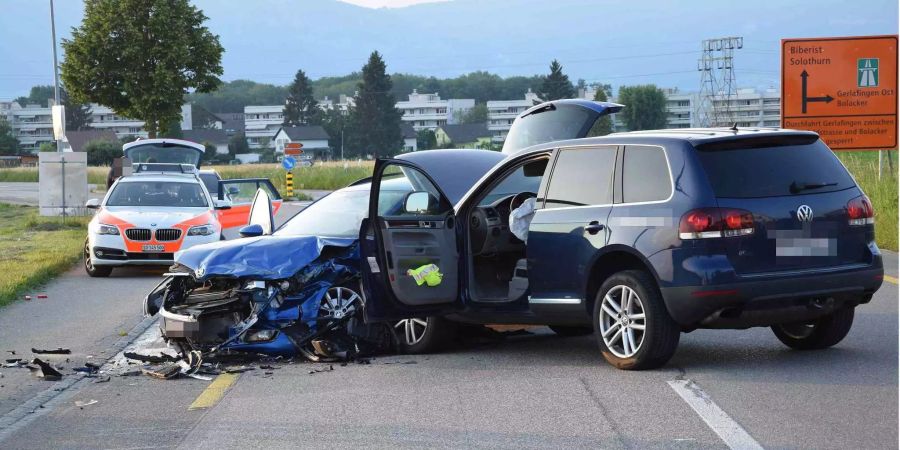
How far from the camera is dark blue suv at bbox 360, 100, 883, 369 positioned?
26.6 ft

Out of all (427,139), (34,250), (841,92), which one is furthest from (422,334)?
(427,139)

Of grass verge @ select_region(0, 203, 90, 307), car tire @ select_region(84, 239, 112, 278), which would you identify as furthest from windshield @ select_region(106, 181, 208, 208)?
grass verge @ select_region(0, 203, 90, 307)

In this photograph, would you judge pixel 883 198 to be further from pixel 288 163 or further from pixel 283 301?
pixel 288 163

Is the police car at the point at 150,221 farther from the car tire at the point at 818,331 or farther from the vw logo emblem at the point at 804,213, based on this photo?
the vw logo emblem at the point at 804,213

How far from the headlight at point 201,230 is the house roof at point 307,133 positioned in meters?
133

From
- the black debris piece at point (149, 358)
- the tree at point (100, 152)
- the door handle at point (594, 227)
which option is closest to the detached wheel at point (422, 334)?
the door handle at point (594, 227)

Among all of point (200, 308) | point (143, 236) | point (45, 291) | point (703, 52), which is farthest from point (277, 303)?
point (703, 52)

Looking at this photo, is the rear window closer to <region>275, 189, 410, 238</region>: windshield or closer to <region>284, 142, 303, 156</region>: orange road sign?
<region>275, 189, 410, 238</region>: windshield

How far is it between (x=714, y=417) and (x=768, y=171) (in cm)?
212

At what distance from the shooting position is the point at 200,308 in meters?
9.57

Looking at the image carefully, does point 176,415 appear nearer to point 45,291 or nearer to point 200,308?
point 200,308

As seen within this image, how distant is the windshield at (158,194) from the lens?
62.1ft

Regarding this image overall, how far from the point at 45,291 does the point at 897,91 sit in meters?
16.4

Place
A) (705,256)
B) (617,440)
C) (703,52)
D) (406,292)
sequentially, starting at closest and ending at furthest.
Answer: (617,440) < (705,256) < (406,292) < (703,52)
